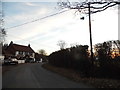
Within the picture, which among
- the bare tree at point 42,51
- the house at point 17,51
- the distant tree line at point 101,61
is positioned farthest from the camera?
the bare tree at point 42,51

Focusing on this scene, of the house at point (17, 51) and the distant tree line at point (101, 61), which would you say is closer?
the distant tree line at point (101, 61)

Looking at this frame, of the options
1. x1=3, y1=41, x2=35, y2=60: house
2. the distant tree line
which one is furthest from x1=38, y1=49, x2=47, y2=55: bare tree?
the distant tree line

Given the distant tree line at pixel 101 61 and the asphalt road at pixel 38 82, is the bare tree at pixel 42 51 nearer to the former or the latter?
the distant tree line at pixel 101 61

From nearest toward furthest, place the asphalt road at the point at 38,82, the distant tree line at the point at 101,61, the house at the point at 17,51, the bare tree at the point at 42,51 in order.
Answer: the asphalt road at the point at 38,82 → the distant tree line at the point at 101,61 → the house at the point at 17,51 → the bare tree at the point at 42,51

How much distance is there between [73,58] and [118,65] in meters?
8.87

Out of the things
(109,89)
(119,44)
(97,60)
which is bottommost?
(109,89)

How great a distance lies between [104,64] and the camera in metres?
→ 18.6

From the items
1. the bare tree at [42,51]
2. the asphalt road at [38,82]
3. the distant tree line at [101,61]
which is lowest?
the asphalt road at [38,82]

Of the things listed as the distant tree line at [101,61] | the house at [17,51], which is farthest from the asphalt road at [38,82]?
the house at [17,51]

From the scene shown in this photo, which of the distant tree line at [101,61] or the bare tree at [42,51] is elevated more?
the bare tree at [42,51]

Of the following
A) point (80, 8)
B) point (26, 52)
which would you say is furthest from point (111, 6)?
point (26, 52)

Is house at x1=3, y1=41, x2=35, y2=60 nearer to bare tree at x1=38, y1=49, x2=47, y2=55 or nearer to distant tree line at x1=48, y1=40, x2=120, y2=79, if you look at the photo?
bare tree at x1=38, y1=49, x2=47, y2=55

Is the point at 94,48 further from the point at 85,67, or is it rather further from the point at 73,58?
the point at 73,58

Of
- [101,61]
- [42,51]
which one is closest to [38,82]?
[101,61]
